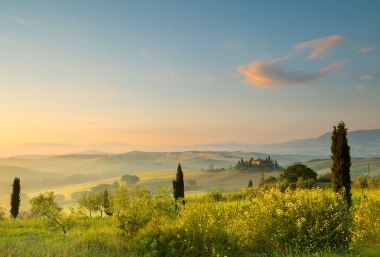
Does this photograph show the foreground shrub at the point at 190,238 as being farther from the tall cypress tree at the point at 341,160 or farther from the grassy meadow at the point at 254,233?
the tall cypress tree at the point at 341,160

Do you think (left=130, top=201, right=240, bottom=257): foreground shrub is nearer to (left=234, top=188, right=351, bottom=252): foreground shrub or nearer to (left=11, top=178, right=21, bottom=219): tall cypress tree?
(left=234, top=188, right=351, bottom=252): foreground shrub

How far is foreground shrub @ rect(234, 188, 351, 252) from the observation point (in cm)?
1259

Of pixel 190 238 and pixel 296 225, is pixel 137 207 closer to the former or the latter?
pixel 190 238

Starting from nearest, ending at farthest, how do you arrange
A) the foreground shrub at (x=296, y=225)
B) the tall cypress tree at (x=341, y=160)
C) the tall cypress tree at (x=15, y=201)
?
the foreground shrub at (x=296, y=225)
the tall cypress tree at (x=341, y=160)
the tall cypress tree at (x=15, y=201)

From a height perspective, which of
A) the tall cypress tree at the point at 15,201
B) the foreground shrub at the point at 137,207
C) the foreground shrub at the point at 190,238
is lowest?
the tall cypress tree at the point at 15,201

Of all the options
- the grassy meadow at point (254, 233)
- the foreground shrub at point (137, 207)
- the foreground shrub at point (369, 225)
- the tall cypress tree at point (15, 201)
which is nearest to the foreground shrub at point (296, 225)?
the grassy meadow at point (254, 233)

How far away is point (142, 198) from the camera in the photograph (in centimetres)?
1568

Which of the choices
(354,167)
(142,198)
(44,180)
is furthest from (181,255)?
(44,180)

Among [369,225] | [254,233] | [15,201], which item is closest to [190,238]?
[254,233]

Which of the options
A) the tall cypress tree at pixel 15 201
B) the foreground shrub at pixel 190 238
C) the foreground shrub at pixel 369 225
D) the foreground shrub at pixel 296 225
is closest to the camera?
the foreground shrub at pixel 190 238

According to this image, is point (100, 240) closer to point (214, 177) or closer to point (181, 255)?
point (181, 255)

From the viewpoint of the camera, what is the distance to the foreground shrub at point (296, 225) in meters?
12.6

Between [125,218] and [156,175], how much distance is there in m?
149

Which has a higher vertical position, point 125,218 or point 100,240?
point 125,218
